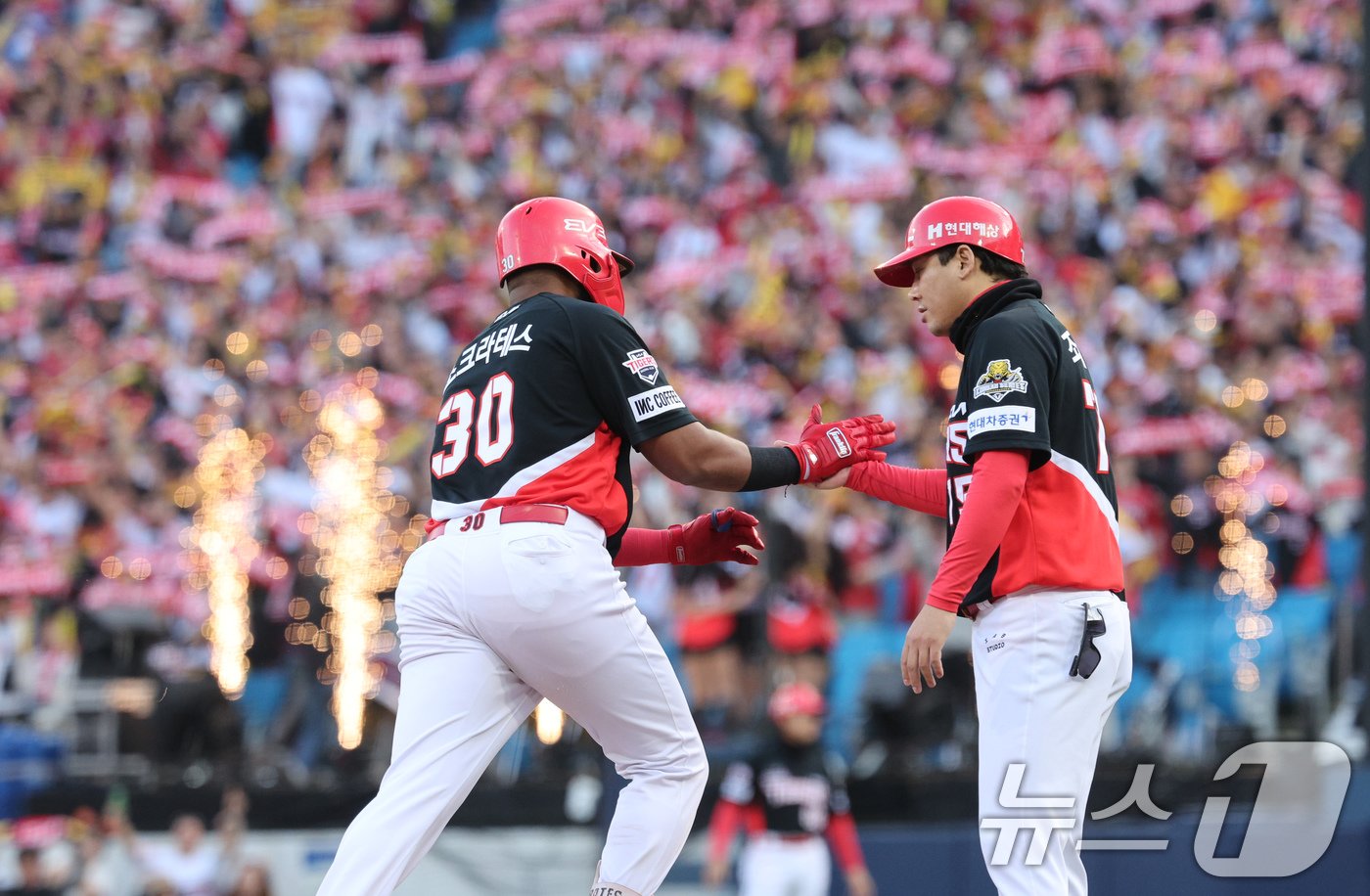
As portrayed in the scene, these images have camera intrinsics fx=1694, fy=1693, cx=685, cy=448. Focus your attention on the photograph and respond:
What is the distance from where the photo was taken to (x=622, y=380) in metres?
4.58

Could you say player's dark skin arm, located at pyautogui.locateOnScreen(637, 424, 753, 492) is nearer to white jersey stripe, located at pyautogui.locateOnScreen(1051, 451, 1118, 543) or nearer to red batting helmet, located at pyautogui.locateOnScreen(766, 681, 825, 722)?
white jersey stripe, located at pyautogui.locateOnScreen(1051, 451, 1118, 543)

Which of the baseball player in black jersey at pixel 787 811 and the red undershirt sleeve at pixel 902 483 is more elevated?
the red undershirt sleeve at pixel 902 483

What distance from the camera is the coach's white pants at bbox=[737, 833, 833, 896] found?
884 cm

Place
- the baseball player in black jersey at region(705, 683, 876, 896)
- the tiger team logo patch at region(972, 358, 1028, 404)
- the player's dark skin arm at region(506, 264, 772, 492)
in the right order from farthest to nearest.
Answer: the baseball player in black jersey at region(705, 683, 876, 896)
the player's dark skin arm at region(506, 264, 772, 492)
the tiger team logo patch at region(972, 358, 1028, 404)

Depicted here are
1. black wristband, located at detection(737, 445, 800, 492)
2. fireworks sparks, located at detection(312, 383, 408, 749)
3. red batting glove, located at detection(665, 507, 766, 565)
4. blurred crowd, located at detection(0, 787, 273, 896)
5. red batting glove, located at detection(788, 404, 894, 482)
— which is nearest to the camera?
black wristband, located at detection(737, 445, 800, 492)

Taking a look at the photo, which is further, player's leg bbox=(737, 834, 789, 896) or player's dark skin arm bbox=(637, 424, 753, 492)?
player's leg bbox=(737, 834, 789, 896)

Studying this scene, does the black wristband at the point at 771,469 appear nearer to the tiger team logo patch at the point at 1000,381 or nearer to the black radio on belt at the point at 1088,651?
the tiger team logo patch at the point at 1000,381

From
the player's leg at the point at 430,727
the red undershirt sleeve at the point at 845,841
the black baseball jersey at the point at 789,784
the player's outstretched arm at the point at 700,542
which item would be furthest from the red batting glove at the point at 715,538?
the black baseball jersey at the point at 789,784

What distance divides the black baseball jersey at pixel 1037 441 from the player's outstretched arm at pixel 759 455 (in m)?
0.43

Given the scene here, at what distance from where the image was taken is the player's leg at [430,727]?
4.26m

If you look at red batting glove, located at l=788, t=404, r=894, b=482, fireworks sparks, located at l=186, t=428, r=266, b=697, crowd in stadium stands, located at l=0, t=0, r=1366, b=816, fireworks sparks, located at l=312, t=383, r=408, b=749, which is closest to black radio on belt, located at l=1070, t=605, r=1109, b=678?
red batting glove, located at l=788, t=404, r=894, b=482

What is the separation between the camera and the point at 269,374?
582 inches

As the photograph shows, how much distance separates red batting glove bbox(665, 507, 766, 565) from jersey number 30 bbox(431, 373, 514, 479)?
840 millimetres

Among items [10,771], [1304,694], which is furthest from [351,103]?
[1304,694]
